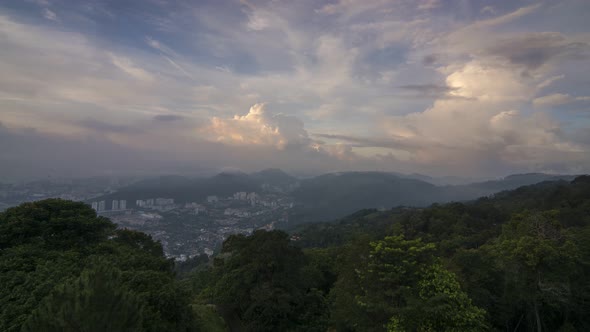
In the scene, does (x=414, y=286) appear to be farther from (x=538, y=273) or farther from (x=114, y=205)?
(x=114, y=205)

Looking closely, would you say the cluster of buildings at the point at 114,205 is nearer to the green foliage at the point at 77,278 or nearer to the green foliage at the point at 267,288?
the green foliage at the point at 77,278

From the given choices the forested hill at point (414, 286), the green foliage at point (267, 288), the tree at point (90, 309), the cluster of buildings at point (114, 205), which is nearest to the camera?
the tree at point (90, 309)

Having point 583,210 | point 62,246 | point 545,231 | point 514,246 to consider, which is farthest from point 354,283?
point 583,210

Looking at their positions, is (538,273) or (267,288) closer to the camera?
(538,273)

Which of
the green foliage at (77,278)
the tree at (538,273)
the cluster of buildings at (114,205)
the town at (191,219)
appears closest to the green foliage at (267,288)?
the green foliage at (77,278)

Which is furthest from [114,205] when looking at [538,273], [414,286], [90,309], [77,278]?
[538,273]

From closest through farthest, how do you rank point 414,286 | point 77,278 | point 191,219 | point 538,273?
point 77,278 → point 414,286 → point 538,273 → point 191,219

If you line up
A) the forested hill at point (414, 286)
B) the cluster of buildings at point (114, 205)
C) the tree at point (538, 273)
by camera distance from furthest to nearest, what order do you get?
the cluster of buildings at point (114, 205), the tree at point (538, 273), the forested hill at point (414, 286)

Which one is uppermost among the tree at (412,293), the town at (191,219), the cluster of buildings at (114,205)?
the tree at (412,293)

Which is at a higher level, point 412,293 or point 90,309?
point 90,309

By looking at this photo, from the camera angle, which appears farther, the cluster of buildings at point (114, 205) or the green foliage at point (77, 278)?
the cluster of buildings at point (114, 205)
